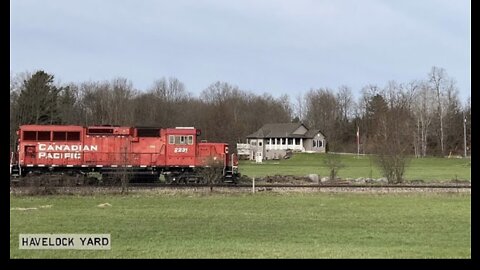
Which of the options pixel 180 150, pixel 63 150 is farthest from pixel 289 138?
pixel 63 150

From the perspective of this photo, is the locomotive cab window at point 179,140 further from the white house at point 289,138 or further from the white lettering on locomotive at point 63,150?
the white house at point 289,138

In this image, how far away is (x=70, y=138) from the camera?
3456 cm

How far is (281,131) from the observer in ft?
403

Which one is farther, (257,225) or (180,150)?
(180,150)

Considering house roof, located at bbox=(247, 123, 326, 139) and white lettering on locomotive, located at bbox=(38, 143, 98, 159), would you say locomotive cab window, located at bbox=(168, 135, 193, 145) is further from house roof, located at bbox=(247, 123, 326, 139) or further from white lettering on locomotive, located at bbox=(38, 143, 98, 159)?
house roof, located at bbox=(247, 123, 326, 139)

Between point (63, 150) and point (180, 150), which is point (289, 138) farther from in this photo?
point (63, 150)

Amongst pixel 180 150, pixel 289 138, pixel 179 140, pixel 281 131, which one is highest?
pixel 281 131

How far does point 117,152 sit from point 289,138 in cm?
8997

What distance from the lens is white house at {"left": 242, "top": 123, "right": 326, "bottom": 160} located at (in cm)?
11994

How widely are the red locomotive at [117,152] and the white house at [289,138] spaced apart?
8311cm

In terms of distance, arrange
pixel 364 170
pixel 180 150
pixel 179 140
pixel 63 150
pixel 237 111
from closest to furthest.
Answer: pixel 63 150 < pixel 180 150 < pixel 179 140 < pixel 364 170 < pixel 237 111

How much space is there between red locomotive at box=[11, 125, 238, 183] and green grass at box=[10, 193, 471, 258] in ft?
30.7

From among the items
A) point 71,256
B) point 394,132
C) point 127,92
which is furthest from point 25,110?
point 71,256
